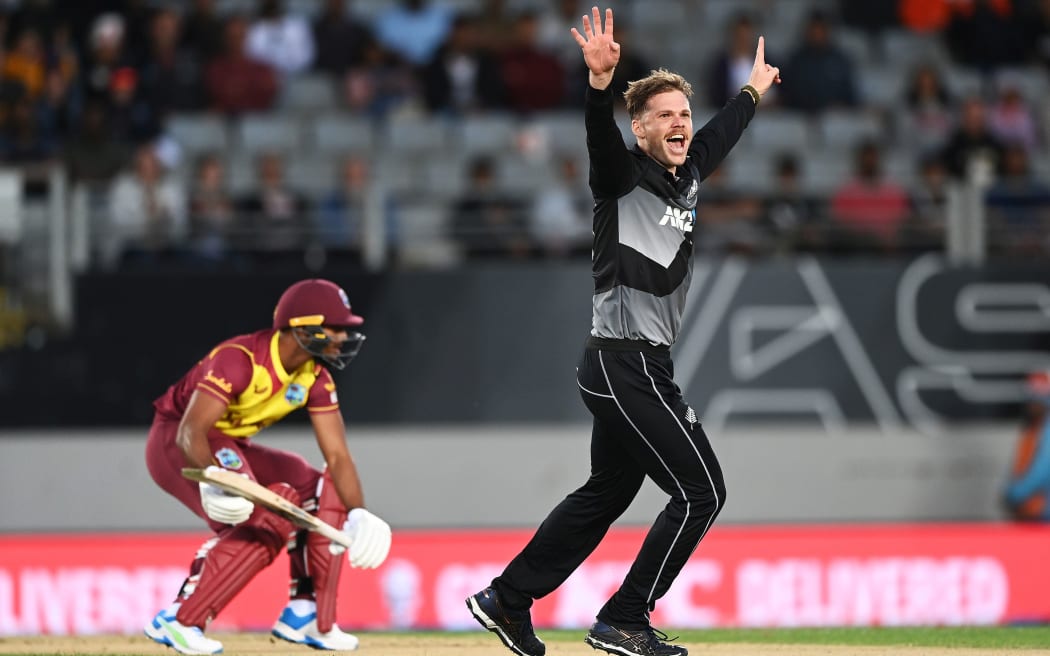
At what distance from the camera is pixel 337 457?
306 inches

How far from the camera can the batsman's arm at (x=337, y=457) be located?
7.77 meters

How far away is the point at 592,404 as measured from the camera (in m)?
6.85

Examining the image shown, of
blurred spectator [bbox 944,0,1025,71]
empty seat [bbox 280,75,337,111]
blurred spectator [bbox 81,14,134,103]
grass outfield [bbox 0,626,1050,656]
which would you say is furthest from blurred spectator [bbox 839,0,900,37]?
grass outfield [bbox 0,626,1050,656]

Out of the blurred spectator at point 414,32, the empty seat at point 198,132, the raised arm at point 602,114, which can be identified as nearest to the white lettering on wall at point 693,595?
the raised arm at point 602,114

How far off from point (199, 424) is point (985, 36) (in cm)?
1089

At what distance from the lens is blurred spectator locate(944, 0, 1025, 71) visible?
16.2 metres

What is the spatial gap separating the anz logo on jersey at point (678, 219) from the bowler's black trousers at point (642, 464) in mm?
490

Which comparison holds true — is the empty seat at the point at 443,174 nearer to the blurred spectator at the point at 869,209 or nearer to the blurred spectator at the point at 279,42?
the blurred spectator at the point at 279,42

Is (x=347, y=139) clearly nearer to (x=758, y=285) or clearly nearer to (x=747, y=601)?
(x=758, y=285)

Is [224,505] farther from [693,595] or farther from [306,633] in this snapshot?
[693,595]

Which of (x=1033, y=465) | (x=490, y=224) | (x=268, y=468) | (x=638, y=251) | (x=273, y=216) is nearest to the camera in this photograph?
(x=638, y=251)

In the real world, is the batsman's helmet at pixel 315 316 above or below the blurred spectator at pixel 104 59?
below

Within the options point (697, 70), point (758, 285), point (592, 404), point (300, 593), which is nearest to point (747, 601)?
point (758, 285)

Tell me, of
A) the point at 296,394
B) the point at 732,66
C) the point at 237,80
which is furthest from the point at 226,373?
the point at 732,66
